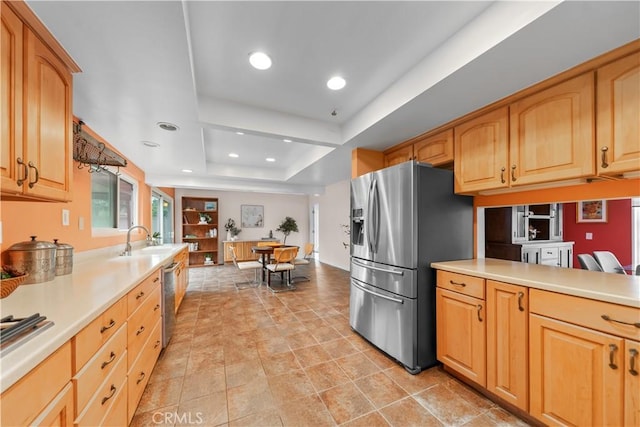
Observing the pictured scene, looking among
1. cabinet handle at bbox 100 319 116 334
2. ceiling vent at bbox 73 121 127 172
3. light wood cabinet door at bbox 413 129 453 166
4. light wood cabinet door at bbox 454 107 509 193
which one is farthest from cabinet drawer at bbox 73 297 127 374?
light wood cabinet door at bbox 413 129 453 166

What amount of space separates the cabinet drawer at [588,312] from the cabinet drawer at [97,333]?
230cm

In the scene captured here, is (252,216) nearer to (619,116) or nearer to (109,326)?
(109,326)

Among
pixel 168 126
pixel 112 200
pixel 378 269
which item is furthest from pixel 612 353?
pixel 112 200

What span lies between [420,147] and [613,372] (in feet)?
6.92

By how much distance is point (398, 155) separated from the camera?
297 cm

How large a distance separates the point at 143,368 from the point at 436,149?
3.07 meters

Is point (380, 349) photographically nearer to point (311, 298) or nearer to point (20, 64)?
point (311, 298)

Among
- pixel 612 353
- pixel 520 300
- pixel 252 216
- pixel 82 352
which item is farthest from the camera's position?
pixel 252 216

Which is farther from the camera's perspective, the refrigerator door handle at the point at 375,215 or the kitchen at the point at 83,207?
the refrigerator door handle at the point at 375,215

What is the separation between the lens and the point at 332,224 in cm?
695

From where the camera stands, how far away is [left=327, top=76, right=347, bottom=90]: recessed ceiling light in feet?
6.58

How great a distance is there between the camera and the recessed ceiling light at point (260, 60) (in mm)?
1727

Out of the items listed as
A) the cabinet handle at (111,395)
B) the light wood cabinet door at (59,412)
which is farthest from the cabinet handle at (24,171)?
the cabinet handle at (111,395)

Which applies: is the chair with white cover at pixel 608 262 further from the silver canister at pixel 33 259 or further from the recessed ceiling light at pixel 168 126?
the silver canister at pixel 33 259
